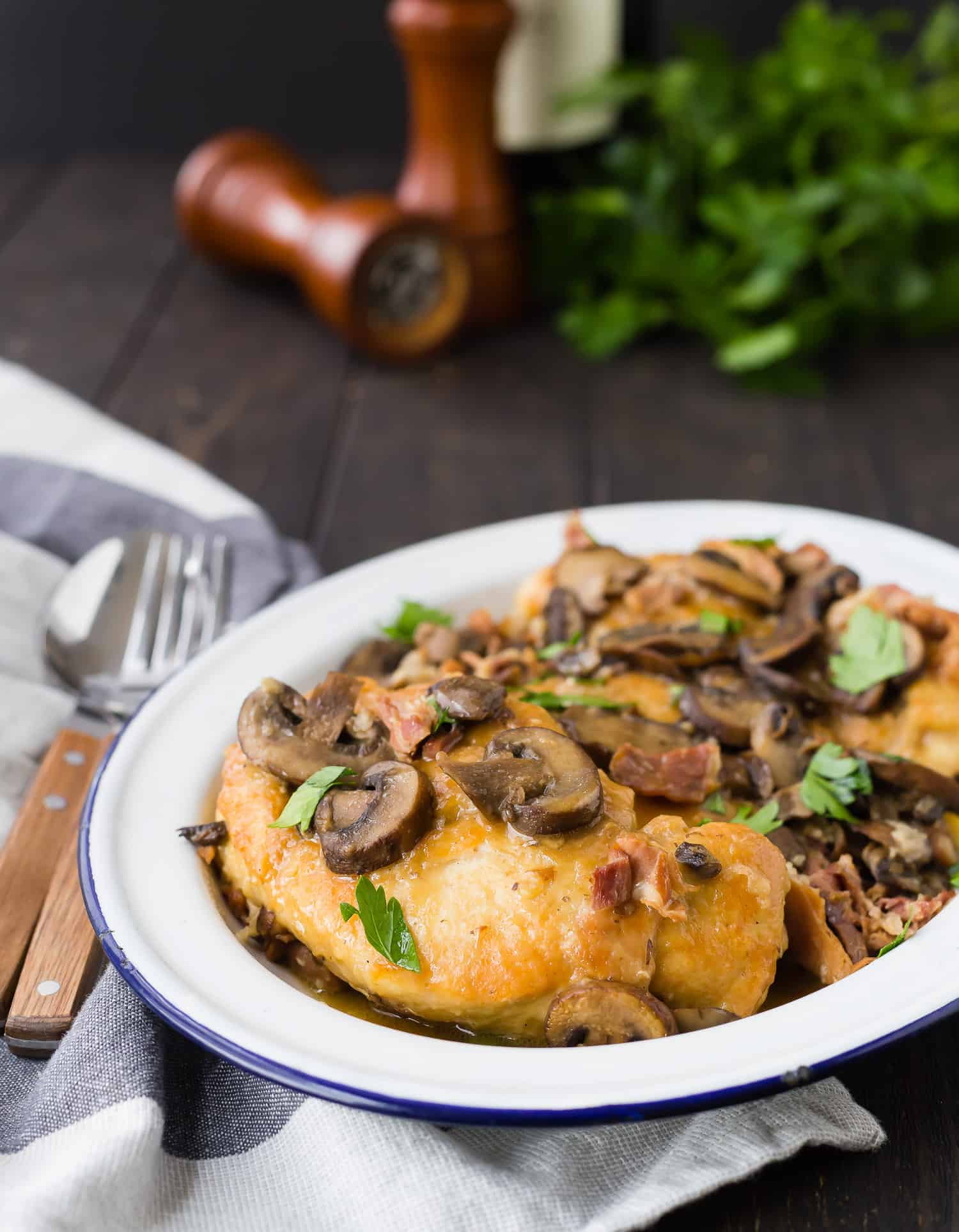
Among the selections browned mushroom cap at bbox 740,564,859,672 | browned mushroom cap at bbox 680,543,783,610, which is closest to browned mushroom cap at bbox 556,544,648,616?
browned mushroom cap at bbox 680,543,783,610

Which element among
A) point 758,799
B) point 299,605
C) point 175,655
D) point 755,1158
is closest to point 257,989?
point 755,1158

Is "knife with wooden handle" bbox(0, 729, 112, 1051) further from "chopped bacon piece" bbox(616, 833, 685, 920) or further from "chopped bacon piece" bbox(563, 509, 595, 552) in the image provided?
"chopped bacon piece" bbox(563, 509, 595, 552)

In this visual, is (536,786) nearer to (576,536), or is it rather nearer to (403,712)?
(403,712)

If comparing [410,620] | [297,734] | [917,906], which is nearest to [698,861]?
[917,906]

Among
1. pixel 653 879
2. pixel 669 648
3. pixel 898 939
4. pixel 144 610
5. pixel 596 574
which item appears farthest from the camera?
pixel 144 610

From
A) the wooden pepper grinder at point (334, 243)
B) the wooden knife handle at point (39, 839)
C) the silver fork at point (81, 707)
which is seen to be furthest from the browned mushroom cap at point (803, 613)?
the wooden pepper grinder at point (334, 243)
